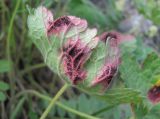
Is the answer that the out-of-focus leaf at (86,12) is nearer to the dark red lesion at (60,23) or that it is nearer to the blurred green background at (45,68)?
the blurred green background at (45,68)

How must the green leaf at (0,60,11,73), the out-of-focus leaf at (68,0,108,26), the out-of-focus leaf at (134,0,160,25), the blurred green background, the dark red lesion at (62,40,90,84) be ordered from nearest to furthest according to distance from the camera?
1. the dark red lesion at (62,40,90,84)
2. the blurred green background
3. the green leaf at (0,60,11,73)
4. the out-of-focus leaf at (134,0,160,25)
5. the out-of-focus leaf at (68,0,108,26)

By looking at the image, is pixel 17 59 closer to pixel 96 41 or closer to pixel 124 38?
pixel 124 38

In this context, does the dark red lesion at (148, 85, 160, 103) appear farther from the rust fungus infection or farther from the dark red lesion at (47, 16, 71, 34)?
the dark red lesion at (47, 16, 71, 34)

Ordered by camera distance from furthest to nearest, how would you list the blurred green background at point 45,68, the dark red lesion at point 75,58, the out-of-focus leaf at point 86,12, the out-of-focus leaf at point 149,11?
the out-of-focus leaf at point 86,12
the out-of-focus leaf at point 149,11
the blurred green background at point 45,68
the dark red lesion at point 75,58

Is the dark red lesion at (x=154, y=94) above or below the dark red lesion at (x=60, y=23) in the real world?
below

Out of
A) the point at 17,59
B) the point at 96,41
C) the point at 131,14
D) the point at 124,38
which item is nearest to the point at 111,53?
the point at 96,41

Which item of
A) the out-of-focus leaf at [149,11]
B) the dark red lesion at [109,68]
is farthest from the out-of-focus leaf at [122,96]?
the out-of-focus leaf at [149,11]

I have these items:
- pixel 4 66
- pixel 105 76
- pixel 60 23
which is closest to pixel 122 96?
pixel 105 76

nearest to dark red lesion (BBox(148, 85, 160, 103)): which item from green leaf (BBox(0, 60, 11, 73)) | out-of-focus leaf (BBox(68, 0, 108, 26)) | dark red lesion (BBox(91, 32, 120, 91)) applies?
dark red lesion (BBox(91, 32, 120, 91))
